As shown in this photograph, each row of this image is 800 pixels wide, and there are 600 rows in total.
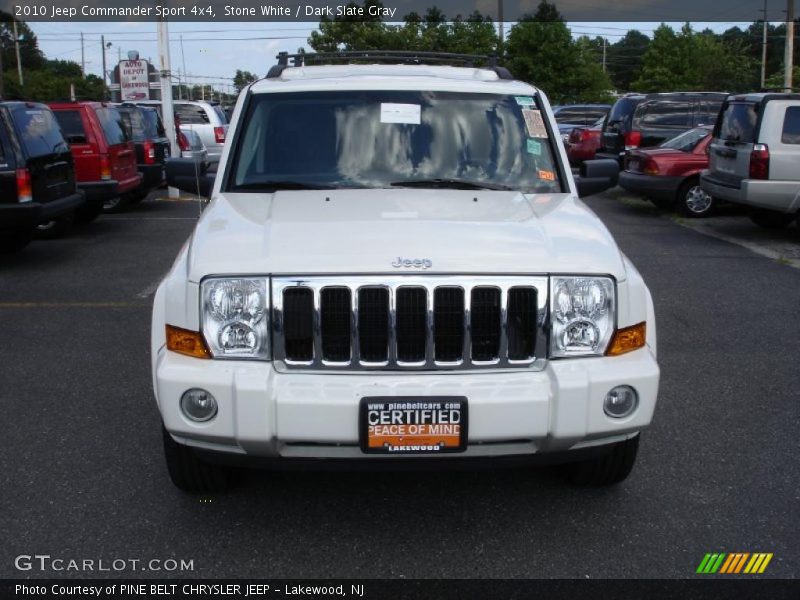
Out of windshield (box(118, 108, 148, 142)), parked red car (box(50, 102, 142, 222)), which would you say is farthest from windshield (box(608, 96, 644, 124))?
parked red car (box(50, 102, 142, 222))

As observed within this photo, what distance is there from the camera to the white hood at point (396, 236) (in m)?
3.61

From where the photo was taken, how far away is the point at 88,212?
13953mm

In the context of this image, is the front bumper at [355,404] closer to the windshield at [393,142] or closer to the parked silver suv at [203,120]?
the windshield at [393,142]

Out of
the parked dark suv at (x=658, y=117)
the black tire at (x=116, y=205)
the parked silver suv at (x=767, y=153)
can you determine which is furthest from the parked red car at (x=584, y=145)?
the black tire at (x=116, y=205)

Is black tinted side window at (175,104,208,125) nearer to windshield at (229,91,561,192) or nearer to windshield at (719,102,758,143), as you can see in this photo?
windshield at (719,102,758,143)

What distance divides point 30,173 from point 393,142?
6108 millimetres

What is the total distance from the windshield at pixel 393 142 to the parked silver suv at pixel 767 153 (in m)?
7.65

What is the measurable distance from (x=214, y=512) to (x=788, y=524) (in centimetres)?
239

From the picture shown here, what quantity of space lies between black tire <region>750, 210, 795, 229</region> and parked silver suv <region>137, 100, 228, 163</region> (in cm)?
1159

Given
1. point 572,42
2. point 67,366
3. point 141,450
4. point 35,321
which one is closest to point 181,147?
point 35,321

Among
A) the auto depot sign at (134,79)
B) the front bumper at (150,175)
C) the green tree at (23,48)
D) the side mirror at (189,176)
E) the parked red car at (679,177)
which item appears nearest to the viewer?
the side mirror at (189,176)

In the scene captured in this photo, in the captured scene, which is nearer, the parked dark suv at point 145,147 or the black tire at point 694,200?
the black tire at point 694,200

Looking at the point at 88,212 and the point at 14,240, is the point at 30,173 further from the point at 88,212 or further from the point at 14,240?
the point at 88,212

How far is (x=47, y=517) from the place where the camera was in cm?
404
